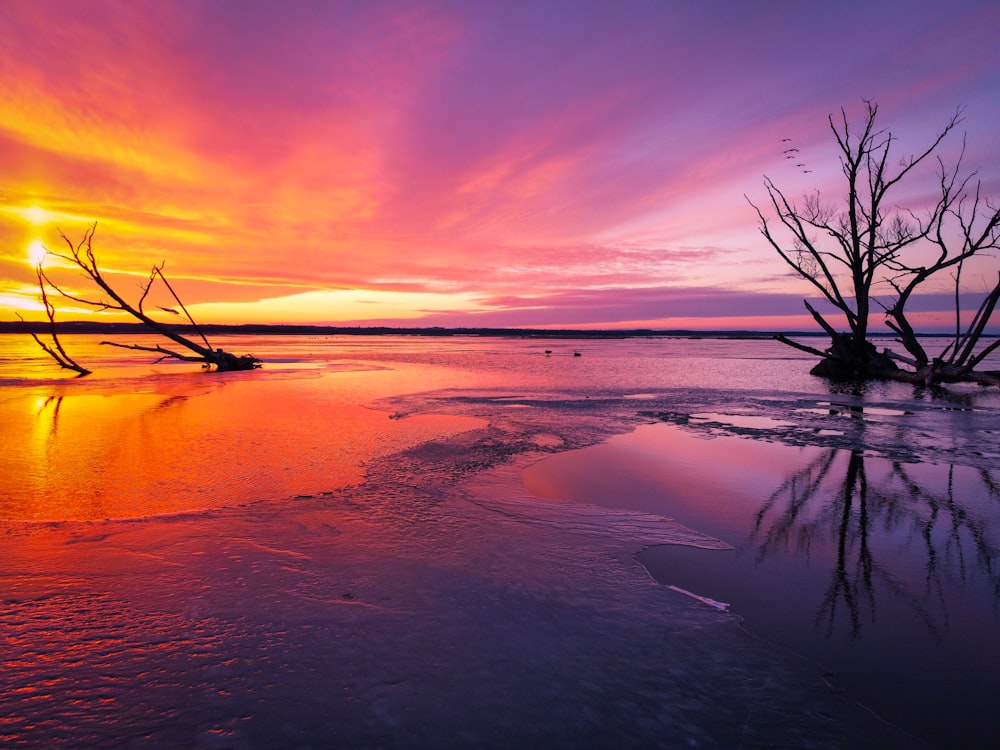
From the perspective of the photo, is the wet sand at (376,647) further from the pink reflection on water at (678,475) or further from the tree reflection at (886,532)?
the tree reflection at (886,532)

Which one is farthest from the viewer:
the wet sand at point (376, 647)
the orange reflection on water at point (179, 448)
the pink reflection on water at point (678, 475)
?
the orange reflection on water at point (179, 448)

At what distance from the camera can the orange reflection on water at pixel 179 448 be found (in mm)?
5863

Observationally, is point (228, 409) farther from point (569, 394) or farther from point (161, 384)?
point (569, 394)

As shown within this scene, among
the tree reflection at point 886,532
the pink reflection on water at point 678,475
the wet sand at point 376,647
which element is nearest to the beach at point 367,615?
the wet sand at point 376,647

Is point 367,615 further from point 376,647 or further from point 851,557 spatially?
point 851,557

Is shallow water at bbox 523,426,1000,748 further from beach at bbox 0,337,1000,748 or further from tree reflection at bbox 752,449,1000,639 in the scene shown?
beach at bbox 0,337,1000,748

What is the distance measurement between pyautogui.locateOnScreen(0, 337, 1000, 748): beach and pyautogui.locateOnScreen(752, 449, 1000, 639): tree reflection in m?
0.65

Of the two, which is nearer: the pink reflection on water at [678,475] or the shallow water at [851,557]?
the shallow water at [851,557]

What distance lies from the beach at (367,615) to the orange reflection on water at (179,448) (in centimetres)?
7

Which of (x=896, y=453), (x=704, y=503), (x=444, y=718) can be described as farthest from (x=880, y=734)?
(x=896, y=453)

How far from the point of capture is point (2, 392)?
15.9 m

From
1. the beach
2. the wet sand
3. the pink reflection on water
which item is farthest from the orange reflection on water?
the pink reflection on water

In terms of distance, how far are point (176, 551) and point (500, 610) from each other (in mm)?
2776

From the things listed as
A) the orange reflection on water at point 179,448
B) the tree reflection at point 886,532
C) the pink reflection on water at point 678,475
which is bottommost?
the tree reflection at point 886,532
